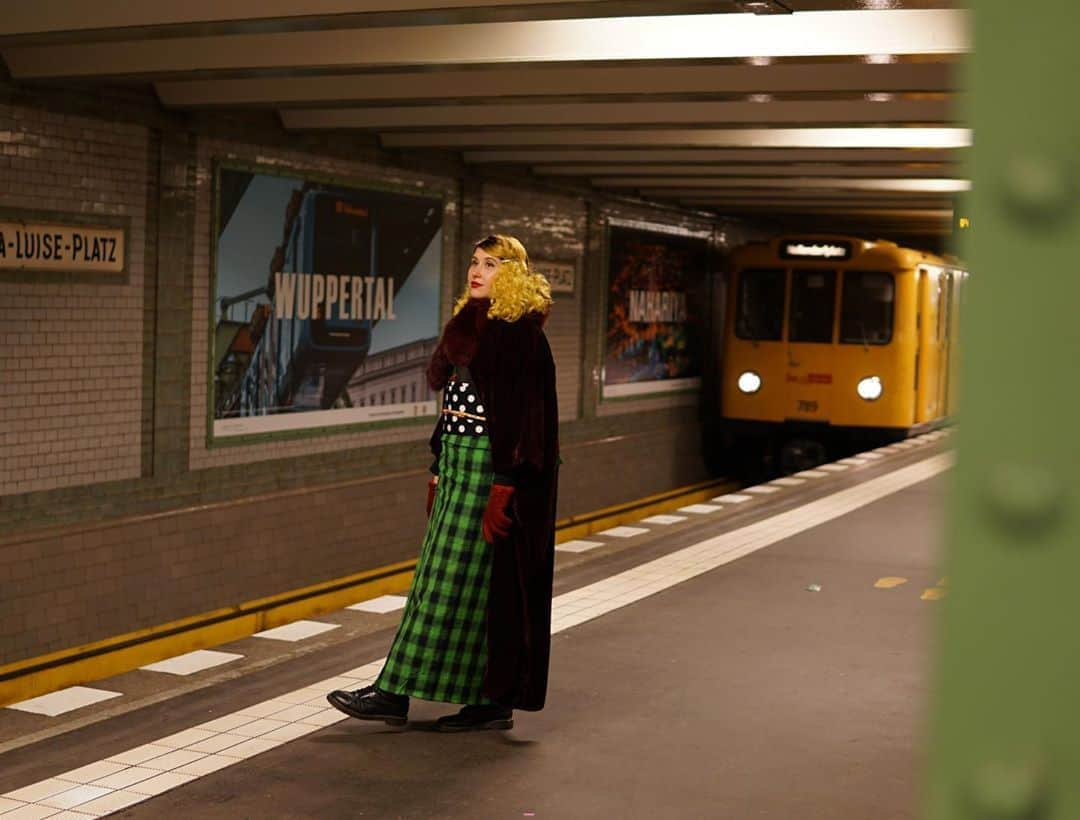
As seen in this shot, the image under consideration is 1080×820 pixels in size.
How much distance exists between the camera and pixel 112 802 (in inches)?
190

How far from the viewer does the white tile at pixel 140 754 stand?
A: 5332mm

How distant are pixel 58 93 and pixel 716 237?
525 inches

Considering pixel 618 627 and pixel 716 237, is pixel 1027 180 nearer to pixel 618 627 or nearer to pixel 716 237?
pixel 618 627

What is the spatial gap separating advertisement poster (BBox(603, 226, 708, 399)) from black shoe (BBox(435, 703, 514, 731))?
10840 mm

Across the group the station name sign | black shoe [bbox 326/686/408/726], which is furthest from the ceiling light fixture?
the station name sign

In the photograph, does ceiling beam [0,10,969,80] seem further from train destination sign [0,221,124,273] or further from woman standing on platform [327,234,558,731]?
woman standing on platform [327,234,558,731]

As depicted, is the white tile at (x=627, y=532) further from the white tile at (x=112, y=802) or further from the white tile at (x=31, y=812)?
the white tile at (x=31, y=812)

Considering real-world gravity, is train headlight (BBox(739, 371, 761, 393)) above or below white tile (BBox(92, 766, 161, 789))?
above

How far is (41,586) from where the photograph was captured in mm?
7977

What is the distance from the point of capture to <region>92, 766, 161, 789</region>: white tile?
5020mm

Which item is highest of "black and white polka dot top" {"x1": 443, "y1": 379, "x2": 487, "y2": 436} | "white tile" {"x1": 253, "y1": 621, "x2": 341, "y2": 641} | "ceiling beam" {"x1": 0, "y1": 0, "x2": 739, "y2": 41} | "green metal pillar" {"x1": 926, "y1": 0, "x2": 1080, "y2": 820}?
"ceiling beam" {"x1": 0, "y1": 0, "x2": 739, "y2": 41}

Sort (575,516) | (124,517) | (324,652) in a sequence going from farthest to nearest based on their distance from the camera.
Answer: (575,516) < (124,517) < (324,652)

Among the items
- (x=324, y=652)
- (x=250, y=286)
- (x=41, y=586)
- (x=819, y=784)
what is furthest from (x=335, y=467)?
(x=819, y=784)

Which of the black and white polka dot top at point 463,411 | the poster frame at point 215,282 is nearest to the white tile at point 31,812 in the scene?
the black and white polka dot top at point 463,411
